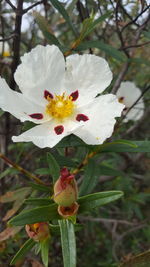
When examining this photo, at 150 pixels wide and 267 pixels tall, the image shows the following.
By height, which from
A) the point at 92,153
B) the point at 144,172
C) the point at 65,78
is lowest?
the point at 144,172

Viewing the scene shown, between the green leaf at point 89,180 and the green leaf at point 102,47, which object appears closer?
the green leaf at point 89,180

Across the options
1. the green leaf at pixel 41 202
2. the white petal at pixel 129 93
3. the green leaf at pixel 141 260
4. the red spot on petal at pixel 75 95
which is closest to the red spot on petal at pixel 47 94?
the red spot on petal at pixel 75 95

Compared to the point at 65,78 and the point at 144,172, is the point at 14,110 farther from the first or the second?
the point at 144,172

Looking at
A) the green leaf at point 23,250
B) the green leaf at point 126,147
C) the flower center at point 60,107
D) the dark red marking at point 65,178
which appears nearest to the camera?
the dark red marking at point 65,178

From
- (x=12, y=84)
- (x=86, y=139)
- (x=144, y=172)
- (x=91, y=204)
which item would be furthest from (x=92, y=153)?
(x=144, y=172)

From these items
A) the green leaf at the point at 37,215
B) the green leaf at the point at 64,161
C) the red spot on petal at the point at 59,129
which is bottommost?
the green leaf at the point at 37,215

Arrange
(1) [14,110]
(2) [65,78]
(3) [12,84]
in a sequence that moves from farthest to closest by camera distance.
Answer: (3) [12,84] < (2) [65,78] < (1) [14,110]

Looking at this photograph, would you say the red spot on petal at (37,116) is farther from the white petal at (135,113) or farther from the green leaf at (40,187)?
the white petal at (135,113)
